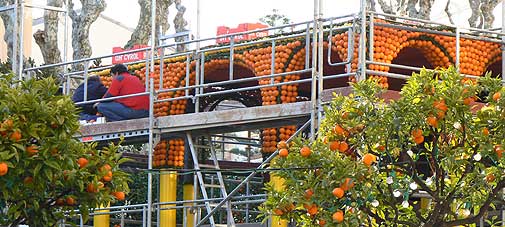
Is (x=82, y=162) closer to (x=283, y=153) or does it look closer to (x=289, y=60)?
(x=283, y=153)

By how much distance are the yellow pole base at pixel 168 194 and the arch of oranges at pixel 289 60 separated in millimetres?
218

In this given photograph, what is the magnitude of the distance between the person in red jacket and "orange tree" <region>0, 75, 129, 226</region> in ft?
17.9

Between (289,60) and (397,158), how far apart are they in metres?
4.23

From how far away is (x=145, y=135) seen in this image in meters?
18.3

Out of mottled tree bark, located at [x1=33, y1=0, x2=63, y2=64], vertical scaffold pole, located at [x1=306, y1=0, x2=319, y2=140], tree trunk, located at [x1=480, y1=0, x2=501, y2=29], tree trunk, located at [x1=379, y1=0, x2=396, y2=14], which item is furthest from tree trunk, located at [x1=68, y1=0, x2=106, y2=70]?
vertical scaffold pole, located at [x1=306, y1=0, x2=319, y2=140]

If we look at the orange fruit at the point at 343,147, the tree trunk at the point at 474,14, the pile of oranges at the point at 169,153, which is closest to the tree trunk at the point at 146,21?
the tree trunk at the point at 474,14

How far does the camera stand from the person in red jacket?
1848 cm

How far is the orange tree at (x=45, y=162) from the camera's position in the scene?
471 inches

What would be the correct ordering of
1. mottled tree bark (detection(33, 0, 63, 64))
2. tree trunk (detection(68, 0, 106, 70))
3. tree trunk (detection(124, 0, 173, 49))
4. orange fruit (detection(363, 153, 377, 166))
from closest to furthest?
orange fruit (detection(363, 153, 377, 166)), mottled tree bark (detection(33, 0, 63, 64)), tree trunk (detection(68, 0, 106, 70)), tree trunk (detection(124, 0, 173, 49))

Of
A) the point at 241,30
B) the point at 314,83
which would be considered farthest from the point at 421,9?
the point at 314,83

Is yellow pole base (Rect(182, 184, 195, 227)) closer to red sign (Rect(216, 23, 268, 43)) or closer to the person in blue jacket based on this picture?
the person in blue jacket

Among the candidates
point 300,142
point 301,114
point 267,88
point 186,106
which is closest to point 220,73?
point 186,106

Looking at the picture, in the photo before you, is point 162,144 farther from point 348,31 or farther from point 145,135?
point 348,31

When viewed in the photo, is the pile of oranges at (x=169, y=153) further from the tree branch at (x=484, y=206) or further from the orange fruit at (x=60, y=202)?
the tree branch at (x=484, y=206)
